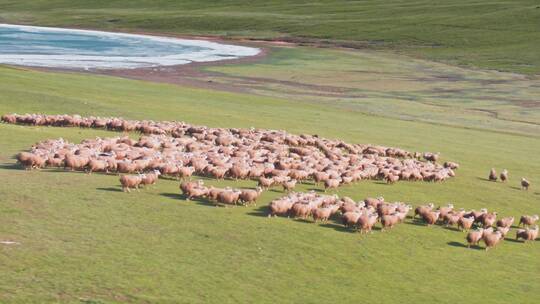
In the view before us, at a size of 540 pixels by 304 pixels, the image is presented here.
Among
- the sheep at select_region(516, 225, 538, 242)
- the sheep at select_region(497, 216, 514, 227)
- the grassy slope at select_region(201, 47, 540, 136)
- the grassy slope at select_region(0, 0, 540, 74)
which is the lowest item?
the sheep at select_region(516, 225, 538, 242)

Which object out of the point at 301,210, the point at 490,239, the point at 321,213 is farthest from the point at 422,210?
the point at 301,210

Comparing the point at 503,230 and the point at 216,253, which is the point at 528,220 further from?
the point at 216,253

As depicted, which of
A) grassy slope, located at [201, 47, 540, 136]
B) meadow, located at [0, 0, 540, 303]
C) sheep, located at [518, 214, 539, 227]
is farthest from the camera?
grassy slope, located at [201, 47, 540, 136]

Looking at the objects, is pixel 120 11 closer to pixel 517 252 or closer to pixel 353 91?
A: pixel 353 91

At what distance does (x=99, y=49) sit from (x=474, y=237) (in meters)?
79.9

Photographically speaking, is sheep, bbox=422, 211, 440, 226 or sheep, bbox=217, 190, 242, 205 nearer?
sheep, bbox=217, 190, 242, 205

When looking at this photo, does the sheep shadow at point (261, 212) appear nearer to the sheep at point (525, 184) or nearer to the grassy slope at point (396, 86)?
the sheep at point (525, 184)

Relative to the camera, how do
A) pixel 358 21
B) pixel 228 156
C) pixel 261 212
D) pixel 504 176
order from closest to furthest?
pixel 261 212
pixel 228 156
pixel 504 176
pixel 358 21

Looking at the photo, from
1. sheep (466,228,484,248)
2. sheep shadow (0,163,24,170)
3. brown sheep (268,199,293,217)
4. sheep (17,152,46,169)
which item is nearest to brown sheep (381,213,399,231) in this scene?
sheep (466,228,484,248)

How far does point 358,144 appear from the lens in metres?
32.6

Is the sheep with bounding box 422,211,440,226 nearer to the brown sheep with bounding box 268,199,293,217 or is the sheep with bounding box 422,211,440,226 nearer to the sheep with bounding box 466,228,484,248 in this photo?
the sheep with bounding box 466,228,484,248

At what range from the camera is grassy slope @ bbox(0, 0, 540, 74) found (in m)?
112

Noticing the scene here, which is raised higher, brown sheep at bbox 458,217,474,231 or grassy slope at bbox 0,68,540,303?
brown sheep at bbox 458,217,474,231

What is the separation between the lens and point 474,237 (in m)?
19.1
